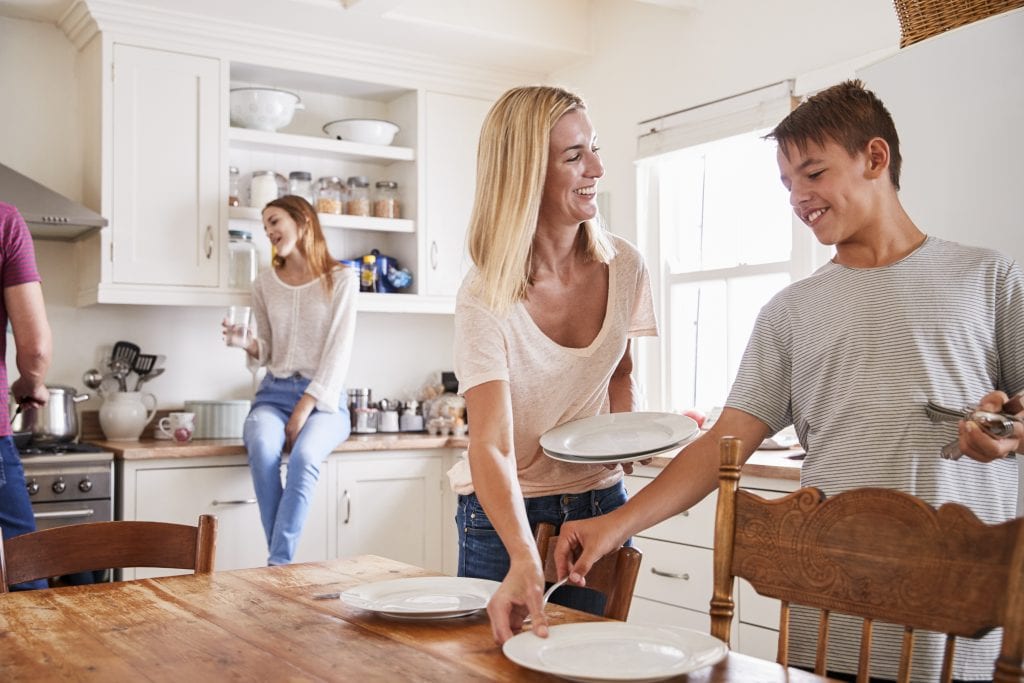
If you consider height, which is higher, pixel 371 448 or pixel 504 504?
pixel 504 504

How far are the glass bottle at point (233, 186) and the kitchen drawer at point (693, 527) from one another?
6.83ft

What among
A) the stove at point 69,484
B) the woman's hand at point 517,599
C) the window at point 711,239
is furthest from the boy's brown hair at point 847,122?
the stove at point 69,484

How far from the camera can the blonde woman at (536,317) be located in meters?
1.54

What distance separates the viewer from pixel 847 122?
146cm

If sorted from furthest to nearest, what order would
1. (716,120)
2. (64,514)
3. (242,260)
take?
(242,260)
(716,120)
(64,514)

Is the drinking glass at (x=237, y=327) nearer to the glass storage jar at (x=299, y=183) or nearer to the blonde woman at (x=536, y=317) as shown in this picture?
the glass storage jar at (x=299, y=183)

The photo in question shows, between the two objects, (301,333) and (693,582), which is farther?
(301,333)

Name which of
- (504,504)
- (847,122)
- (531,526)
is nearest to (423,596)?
(504,504)

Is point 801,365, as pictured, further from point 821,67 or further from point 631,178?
point 631,178

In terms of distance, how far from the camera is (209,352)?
4133 millimetres

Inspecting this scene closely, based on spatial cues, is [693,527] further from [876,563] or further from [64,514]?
[64,514]

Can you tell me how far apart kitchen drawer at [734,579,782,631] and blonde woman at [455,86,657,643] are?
1091 millimetres

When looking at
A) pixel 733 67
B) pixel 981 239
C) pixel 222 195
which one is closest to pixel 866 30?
pixel 733 67

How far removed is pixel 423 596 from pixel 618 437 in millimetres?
391
